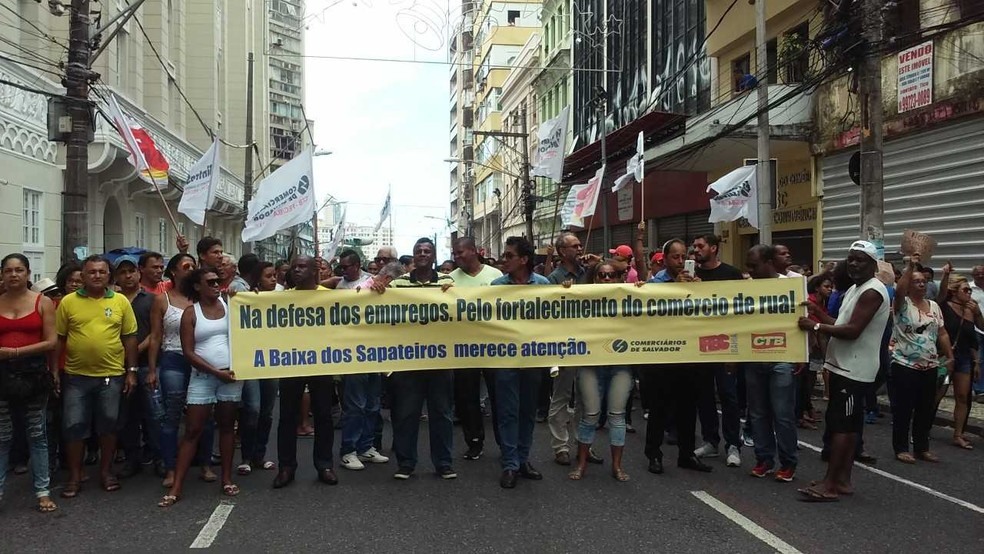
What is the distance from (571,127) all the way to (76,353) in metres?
31.3

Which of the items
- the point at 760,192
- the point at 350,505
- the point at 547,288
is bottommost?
the point at 350,505

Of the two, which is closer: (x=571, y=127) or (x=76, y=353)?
(x=76, y=353)

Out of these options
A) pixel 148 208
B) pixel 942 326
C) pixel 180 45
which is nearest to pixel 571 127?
pixel 180 45

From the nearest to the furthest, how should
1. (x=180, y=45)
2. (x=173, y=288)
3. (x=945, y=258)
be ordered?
(x=173, y=288), (x=945, y=258), (x=180, y=45)

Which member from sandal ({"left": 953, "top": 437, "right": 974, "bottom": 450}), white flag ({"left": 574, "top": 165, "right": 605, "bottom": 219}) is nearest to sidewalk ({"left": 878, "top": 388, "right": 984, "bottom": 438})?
sandal ({"left": 953, "top": 437, "right": 974, "bottom": 450})

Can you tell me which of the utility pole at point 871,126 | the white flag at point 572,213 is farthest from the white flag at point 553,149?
the utility pole at point 871,126

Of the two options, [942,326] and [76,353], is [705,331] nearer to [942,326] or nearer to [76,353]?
[942,326]

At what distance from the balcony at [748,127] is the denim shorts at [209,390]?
11.9 m

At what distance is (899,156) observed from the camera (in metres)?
13.5

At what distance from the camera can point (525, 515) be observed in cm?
538

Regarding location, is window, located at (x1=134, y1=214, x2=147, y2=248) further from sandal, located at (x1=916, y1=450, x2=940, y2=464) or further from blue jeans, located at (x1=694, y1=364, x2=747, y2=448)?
sandal, located at (x1=916, y1=450, x2=940, y2=464)

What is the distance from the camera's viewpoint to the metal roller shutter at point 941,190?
38.9 ft

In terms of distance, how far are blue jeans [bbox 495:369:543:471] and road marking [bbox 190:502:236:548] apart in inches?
80.4

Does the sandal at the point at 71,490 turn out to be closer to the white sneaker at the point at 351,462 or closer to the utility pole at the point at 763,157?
the white sneaker at the point at 351,462
